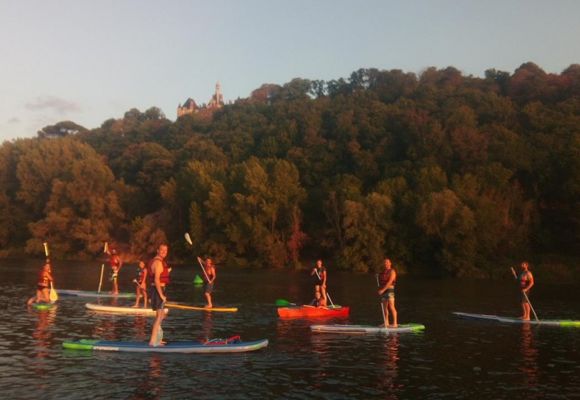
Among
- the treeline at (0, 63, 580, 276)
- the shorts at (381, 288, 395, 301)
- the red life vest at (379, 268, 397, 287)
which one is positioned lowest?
the shorts at (381, 288, 395, 301)

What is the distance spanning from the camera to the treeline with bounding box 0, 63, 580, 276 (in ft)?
224

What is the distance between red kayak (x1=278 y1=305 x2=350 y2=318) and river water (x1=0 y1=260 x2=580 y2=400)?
0.78m

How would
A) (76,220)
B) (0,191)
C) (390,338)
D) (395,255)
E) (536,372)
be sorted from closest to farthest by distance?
1. (536,372)
2. (390,338)
3. (395,255)
4. (76,220)
5. (0,191)

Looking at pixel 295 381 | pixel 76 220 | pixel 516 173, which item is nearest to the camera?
pixel 295 381

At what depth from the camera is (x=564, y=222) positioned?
231ft

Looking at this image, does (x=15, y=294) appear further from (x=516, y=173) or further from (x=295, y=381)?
(x=516, y=173)

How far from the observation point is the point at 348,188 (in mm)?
76188

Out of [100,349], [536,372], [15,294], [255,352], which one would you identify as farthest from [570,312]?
[15,294]

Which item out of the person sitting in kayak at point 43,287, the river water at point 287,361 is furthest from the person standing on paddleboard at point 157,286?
the person sitting in kayak at point 43,287

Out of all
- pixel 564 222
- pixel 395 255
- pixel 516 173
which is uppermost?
pixel 516 173

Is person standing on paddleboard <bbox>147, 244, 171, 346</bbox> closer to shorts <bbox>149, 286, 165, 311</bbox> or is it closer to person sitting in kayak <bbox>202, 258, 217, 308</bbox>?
shorts <bbox>149, 286, 165, 311</bbox>

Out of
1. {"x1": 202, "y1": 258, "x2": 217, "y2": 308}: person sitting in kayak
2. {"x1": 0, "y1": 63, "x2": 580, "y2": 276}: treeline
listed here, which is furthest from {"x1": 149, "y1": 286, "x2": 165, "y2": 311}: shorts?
{"x1": 0, "y1": 63, "x2": 580, "y2": 276}: treeline

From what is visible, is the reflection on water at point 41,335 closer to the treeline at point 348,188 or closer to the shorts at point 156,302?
the shorts at point 156,302

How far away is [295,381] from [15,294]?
2290cm
